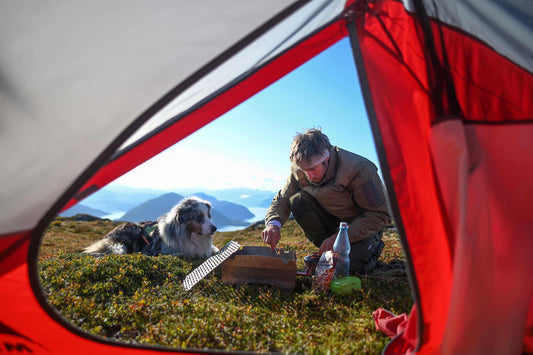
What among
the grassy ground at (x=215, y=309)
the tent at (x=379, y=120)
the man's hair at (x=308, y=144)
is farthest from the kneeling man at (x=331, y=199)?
the tent at (x=379, y=120)

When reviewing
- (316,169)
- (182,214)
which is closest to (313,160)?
(316,169)

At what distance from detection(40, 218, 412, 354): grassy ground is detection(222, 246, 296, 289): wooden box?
4.4 inches

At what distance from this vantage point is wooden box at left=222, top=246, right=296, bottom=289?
11.7 ft

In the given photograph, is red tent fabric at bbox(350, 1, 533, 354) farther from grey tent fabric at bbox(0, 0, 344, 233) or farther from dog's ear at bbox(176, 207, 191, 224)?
dog's ear at bbox(176, 207, 191, 224)

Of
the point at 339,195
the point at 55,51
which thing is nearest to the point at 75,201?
the point at 55,51

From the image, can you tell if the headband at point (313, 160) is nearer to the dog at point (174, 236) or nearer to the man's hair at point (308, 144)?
the man's hair at point (308, 144)

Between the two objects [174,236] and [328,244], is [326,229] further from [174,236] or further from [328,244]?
[174,236]

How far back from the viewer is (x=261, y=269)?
12.2ft

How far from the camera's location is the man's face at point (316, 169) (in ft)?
12.9

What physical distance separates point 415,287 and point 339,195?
255 cm

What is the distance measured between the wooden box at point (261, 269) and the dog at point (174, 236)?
2.89 m

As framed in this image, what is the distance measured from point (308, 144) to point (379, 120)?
2.13 m

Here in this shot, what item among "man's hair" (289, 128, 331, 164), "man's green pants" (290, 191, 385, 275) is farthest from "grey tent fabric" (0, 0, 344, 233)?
"man's green pants" (290, 191, 385, 275)

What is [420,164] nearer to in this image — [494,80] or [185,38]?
[494,80]
